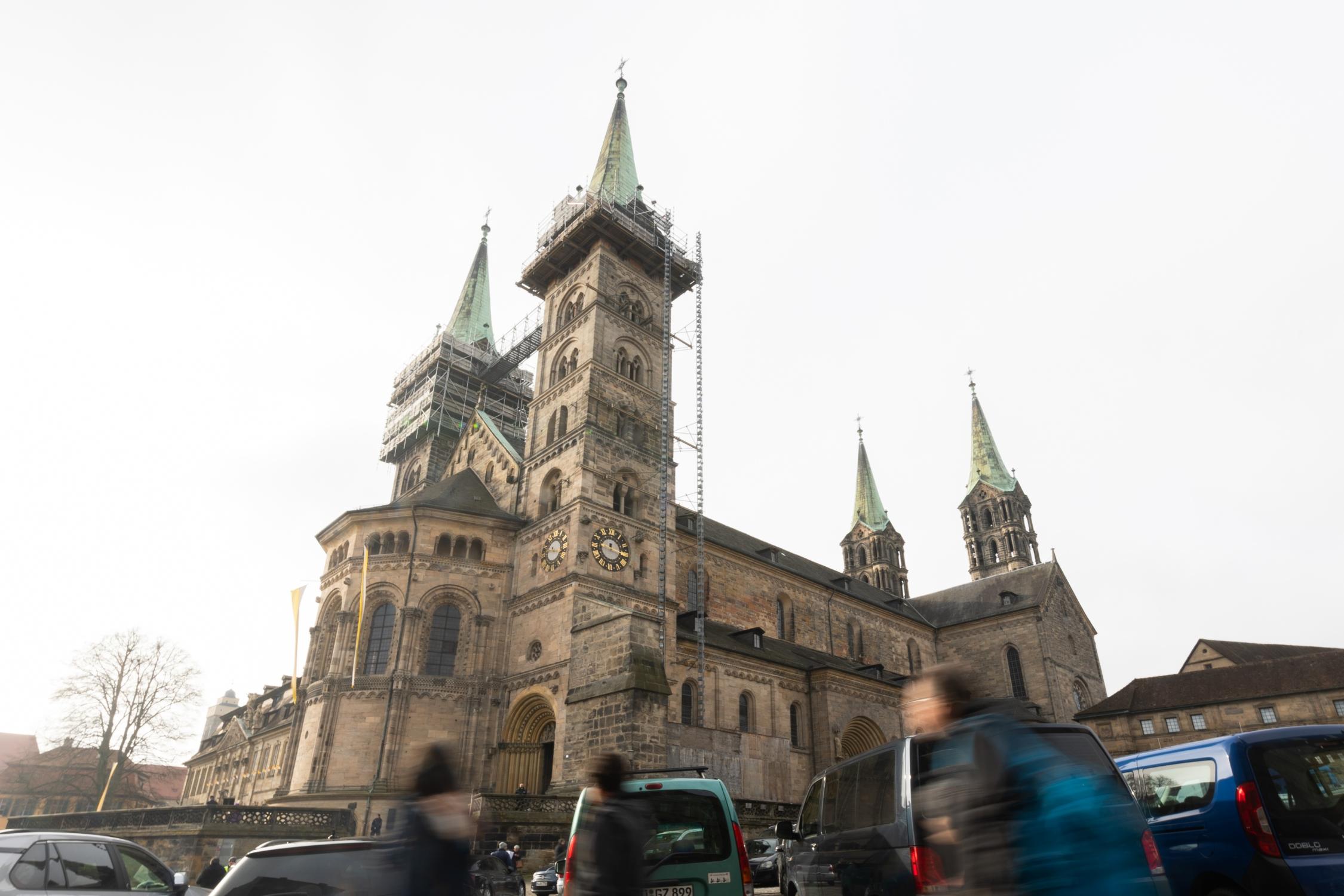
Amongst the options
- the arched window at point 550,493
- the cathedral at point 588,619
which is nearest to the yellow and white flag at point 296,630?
the cathedral at point 588,619

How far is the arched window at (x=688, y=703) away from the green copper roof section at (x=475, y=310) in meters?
30.9

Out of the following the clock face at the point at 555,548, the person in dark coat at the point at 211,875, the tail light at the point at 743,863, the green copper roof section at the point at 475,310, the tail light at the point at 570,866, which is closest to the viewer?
the tail light at the point at 570,866

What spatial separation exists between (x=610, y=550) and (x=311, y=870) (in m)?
22.8

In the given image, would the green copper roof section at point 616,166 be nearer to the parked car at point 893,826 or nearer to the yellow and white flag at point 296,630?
the yellow and white flag at point 296,630

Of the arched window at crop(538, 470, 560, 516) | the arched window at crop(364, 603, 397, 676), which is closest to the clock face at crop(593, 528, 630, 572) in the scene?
the arched window at crop(538, 470, 560, 516)

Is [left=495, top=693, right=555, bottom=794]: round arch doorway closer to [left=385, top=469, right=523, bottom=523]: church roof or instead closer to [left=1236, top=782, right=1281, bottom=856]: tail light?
[left=385, top=469, right=523, bottom=523]: church roof

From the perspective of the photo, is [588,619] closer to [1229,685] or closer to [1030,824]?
[1030,824]

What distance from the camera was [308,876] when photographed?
5.95 meters

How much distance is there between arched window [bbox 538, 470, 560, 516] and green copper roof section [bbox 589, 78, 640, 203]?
51.1 feet

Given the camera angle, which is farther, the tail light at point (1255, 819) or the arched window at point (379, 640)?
the arched window at point (379, 640)

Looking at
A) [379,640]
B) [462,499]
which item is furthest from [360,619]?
[462,499]

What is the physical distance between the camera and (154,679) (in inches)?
1663

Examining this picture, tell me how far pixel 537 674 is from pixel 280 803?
9.58 m

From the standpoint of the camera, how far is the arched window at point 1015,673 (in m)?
44.2
